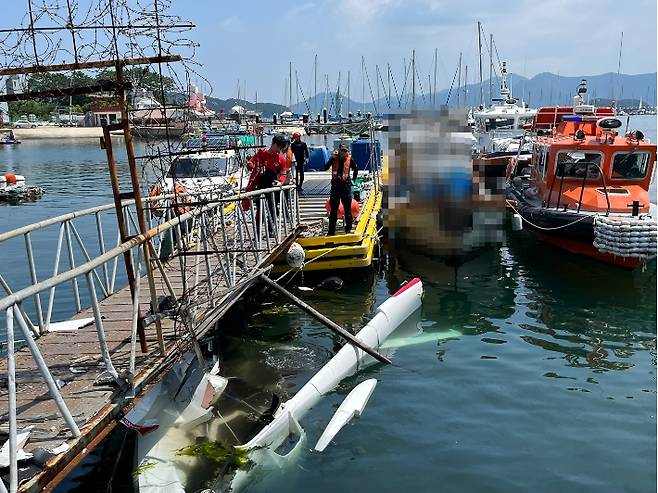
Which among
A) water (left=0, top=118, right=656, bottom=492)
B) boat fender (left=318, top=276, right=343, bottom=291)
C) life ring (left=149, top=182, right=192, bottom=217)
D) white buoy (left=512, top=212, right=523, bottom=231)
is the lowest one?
water (left=0, top=118, right=656, bottom=492)

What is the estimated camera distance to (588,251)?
1472 cm

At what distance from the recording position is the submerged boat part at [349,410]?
7.38 meters

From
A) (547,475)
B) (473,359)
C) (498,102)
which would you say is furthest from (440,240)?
(498,102)

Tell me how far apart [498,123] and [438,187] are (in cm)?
2189

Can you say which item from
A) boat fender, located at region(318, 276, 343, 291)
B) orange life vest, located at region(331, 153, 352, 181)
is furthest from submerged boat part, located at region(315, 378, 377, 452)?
orange life vest, located at region(331, 153, 352, 181)

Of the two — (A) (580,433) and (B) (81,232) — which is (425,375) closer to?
(A) (580,433)

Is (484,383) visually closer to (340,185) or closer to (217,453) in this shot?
(217,453)

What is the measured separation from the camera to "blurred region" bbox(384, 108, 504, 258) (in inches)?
492

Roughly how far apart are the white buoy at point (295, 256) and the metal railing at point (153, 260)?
31 centimetres

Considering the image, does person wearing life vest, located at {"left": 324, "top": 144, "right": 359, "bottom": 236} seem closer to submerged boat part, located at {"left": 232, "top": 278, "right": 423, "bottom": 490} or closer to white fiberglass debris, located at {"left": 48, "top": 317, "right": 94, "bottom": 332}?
submerged boat part, located at {"left": 232, "top": 278, "right": 423, "bottom": 490}

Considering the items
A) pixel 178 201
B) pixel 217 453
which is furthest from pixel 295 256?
pixel 217 453

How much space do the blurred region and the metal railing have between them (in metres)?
2.39

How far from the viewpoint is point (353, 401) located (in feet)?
26.8

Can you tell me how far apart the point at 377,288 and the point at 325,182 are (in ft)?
17.6
